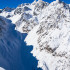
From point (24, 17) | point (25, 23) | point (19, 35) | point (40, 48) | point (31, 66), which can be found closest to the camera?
point (31, 66)

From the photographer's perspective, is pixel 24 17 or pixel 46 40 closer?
pixel 46 40

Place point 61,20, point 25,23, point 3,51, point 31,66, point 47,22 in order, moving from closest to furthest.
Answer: point 31,66, point 3,51, point 61,20, point 47,22, point 25,23

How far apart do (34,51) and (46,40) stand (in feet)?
24.5

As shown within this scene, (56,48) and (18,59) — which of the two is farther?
(18,59)

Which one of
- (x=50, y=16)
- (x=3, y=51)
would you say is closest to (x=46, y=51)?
(x=3, y=51)

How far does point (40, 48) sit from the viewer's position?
46.5 meters

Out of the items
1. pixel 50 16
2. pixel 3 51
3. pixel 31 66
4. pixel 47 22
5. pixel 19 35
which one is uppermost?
pixel 50 16

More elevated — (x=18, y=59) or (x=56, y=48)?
(x=56, y=48)

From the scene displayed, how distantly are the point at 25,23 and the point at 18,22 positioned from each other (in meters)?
7.42

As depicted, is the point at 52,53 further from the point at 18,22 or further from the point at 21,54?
the point at 18,22

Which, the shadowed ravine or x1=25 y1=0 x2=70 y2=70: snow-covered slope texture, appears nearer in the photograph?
x1=25 y1=0 x2=70 y2=70: snow-covered slope texture

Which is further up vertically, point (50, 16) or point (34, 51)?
point (50, 16)

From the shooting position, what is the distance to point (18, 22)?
83.2 metres

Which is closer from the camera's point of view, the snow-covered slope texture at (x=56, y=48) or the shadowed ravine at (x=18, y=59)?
the snow-covered slope texture at (x=56, y=48)
